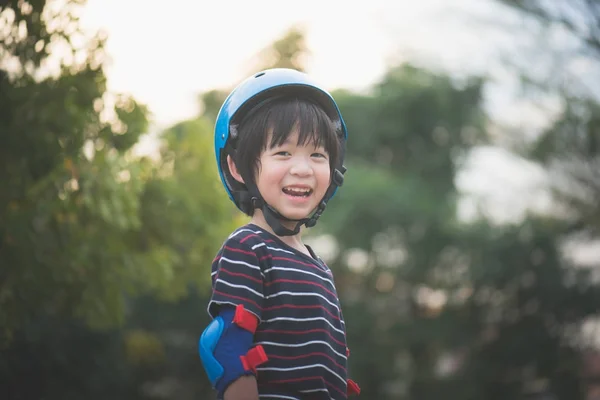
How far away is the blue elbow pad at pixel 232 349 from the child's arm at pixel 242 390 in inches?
0.7

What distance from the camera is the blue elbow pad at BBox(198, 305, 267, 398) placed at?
2834 mm

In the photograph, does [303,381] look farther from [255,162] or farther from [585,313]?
[585,313]

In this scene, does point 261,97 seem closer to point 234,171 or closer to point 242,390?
point 234,171

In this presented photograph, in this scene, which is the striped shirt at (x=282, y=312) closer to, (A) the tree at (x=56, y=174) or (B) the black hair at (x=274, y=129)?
(B) the black hair at (x=274, y=129)

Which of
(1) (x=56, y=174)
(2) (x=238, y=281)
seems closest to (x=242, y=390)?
(2) (x=238, y=281)

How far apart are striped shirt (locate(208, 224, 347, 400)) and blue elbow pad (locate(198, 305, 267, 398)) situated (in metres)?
0.05

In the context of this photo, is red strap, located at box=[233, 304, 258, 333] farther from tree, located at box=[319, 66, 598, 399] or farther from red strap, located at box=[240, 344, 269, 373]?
tree, located at box=[319, 66, 598, 399]

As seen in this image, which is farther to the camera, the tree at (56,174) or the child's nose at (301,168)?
the tree at (56,174)

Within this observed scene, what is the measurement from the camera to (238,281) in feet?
9.58

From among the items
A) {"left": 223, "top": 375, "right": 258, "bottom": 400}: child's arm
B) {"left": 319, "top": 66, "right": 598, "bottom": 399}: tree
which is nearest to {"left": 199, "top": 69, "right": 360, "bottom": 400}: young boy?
{"left": 223, "top": 375, "right": 258, "bottom": 400}: child's arm

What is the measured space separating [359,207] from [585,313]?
30.6 ft

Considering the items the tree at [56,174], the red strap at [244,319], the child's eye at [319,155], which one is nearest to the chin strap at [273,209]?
the child's eye at [319,155]

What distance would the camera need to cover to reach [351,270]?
30.4 meters

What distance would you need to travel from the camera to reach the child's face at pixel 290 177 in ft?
10.5
